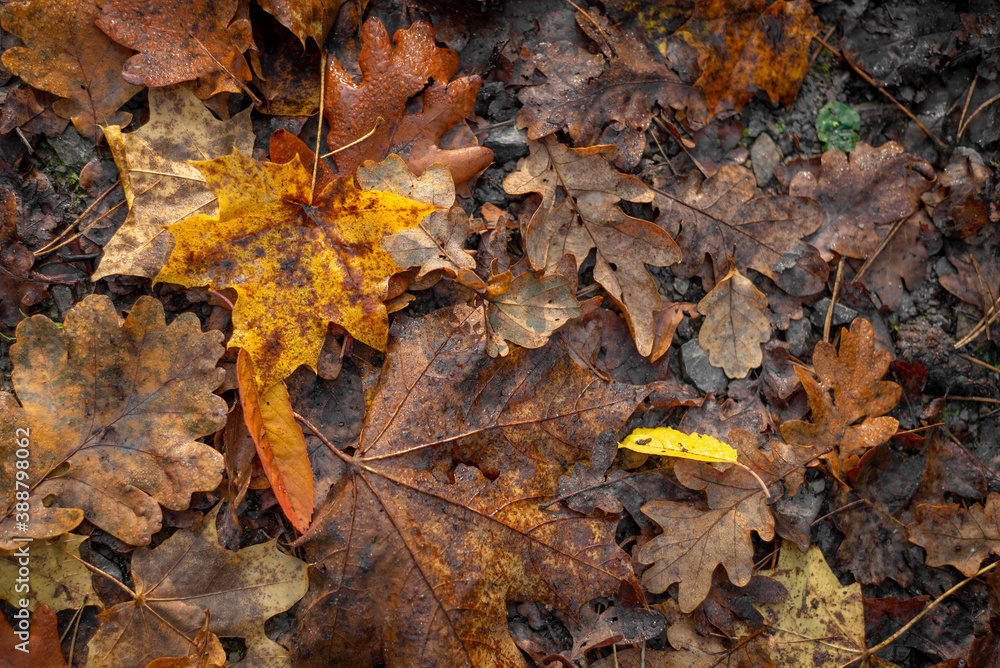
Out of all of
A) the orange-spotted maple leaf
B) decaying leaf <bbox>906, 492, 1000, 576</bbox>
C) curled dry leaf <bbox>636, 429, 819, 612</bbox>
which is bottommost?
decaying leaf <bbox>906, 492, 1000, 576</bbox>

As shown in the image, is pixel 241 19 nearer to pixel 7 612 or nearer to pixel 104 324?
pixel 104 324

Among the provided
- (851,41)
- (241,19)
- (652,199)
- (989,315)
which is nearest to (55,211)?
(241,19)

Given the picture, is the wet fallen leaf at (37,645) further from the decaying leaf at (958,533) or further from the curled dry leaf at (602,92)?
the decaying leaf at (958,533)

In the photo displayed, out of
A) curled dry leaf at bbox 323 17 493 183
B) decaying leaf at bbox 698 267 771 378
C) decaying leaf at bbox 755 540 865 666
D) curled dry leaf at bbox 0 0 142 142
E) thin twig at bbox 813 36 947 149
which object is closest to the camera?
curled dry leaf at bbox 0 0 142 142

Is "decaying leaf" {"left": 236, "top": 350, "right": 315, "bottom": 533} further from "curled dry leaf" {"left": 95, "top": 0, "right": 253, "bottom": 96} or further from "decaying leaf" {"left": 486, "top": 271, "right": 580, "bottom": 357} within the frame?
"curled dry leaf" {"left": 95, "top": 0, "right": 253, "bottom": 96}

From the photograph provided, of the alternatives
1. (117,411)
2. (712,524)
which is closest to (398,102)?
(117,411)

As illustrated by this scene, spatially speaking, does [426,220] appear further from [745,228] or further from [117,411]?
[745,228]

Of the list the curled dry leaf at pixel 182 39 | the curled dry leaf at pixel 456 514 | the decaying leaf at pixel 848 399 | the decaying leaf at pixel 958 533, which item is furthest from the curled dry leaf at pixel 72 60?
the decaying leaf at pixel 958 533

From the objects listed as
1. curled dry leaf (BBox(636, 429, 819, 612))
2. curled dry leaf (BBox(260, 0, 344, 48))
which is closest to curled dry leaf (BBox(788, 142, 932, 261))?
curled dry leaf (BBox(636, 429, 819, 612))
